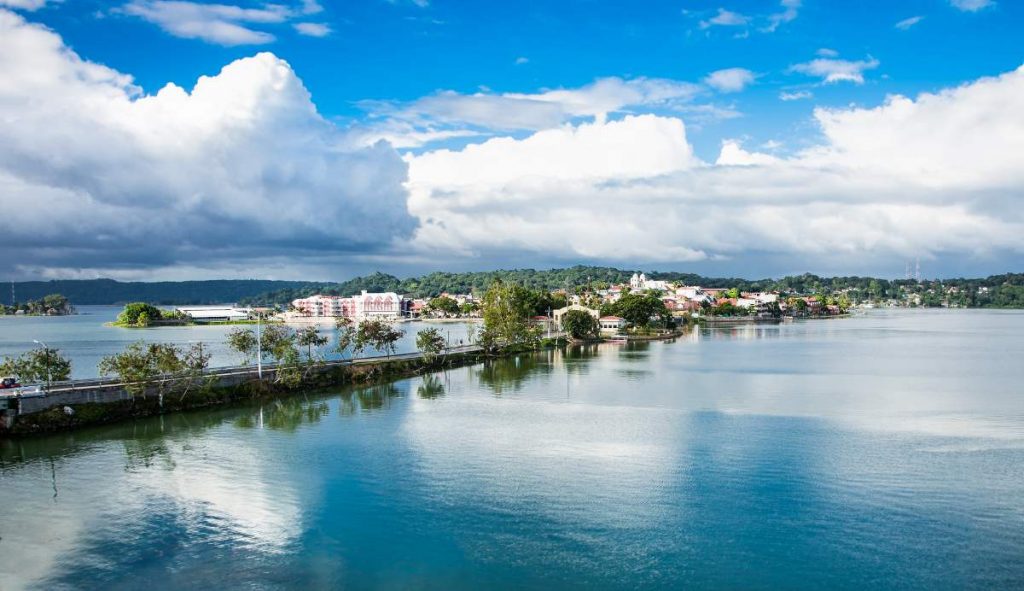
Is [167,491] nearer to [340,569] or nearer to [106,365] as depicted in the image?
[340,569]

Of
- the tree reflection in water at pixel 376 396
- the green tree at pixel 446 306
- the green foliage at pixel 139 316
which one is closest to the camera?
the tree reflection in water at pixel 376 396

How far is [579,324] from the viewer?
7888cm

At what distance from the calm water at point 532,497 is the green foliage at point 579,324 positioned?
4376 cm

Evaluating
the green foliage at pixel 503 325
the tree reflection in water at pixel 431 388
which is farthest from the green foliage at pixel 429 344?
Result: the green foliage at pixel 503 325

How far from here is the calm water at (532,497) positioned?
14344mm

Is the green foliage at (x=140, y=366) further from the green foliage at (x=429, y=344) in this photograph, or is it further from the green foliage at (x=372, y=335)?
the green foliage at (x=429, y=344)

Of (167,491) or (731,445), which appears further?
(731,445)

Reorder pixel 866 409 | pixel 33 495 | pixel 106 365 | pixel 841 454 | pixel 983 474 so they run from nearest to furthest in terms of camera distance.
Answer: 1. pixel 33 495
2. pixel 983 474
3. pixel 841 454
4. pixel 106 365
5. pixel 866 409

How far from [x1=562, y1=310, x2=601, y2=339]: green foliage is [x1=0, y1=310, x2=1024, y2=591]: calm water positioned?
144 feet

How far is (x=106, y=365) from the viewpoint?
3003cm

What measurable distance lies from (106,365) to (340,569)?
819 inches

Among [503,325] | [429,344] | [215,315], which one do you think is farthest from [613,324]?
[215,315]

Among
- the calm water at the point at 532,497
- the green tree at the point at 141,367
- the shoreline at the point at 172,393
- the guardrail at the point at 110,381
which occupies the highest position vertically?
the green tree at the point at 141,367

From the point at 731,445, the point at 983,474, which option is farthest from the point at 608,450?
the point at 983,474
